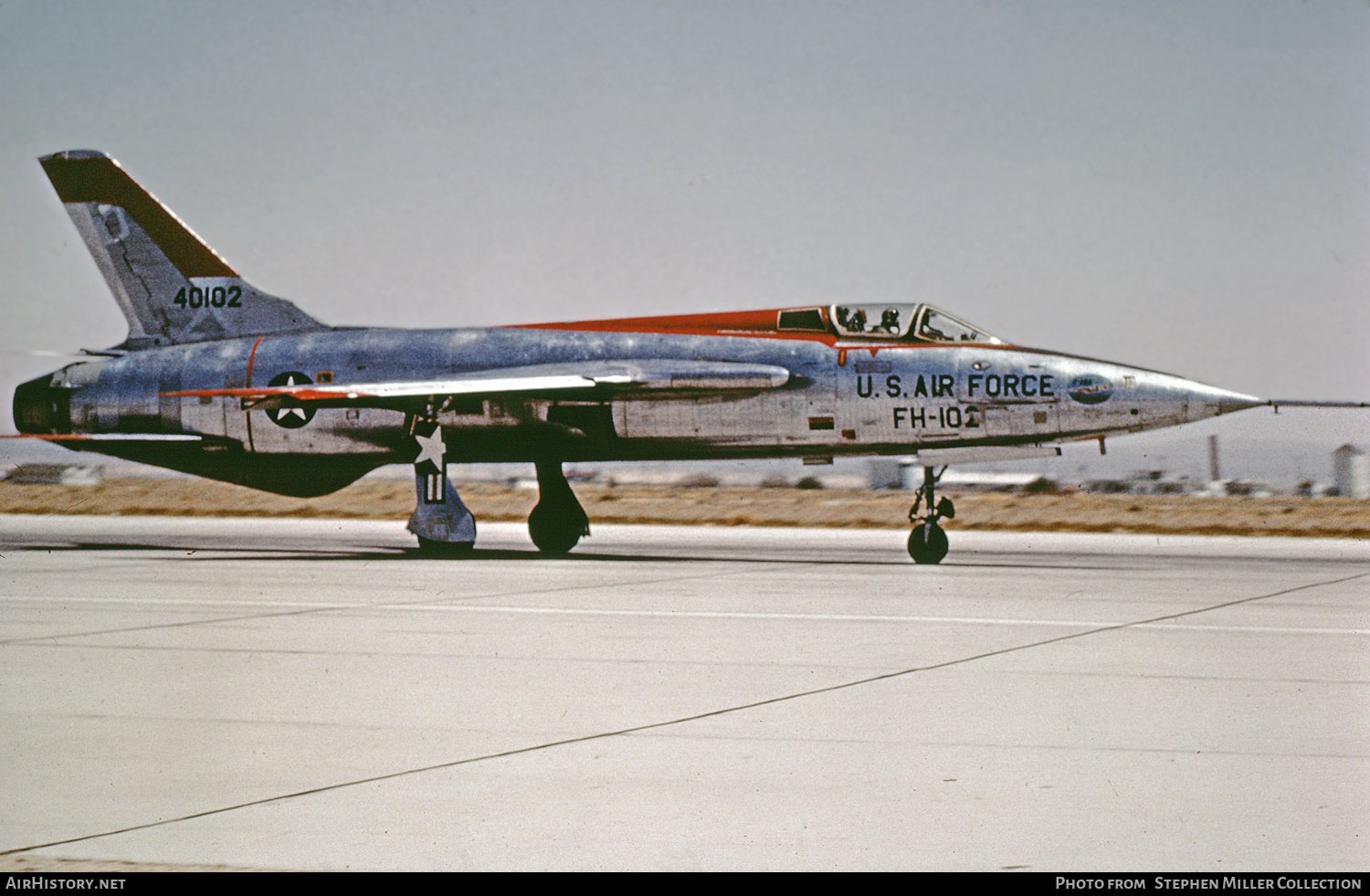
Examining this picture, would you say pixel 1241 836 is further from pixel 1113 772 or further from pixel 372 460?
pixel 372 460

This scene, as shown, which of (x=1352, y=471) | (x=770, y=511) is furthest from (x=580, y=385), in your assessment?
(x=1352, y=471)

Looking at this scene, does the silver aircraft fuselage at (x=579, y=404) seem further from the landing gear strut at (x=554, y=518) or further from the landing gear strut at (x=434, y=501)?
the landing gear strut at (x=554, y=518)

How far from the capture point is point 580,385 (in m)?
19.6

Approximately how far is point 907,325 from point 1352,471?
49481 mm

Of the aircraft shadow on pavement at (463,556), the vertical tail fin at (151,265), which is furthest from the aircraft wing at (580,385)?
the vertical tail fin at (151,265)

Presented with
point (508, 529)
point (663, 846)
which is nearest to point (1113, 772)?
point (663, 846)

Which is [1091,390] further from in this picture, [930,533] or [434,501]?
[434,501]

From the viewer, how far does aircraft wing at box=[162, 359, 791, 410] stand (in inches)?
768

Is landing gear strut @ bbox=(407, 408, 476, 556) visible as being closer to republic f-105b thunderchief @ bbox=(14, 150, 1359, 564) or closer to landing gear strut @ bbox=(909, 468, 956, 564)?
republic f-105b thunderchief @ bbox=(14, 150, 1359, 564)

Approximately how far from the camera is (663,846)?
499cm

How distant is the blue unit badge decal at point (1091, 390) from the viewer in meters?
17.9

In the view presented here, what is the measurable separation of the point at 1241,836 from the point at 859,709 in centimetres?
274

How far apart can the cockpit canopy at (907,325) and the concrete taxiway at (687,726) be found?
16.4 ft

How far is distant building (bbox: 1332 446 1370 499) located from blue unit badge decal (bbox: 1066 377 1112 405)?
47.7m
